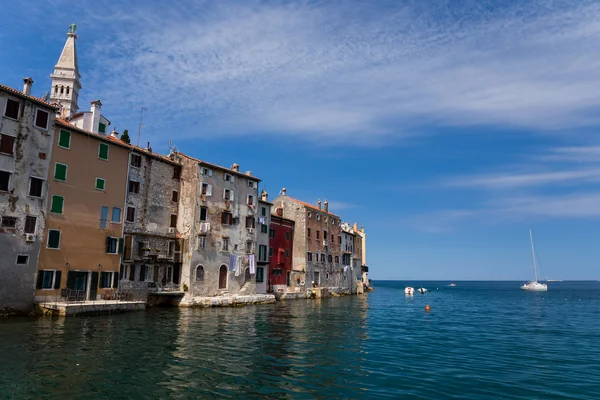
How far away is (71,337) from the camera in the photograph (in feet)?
67.8

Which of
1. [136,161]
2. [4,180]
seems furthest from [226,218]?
[4,180]

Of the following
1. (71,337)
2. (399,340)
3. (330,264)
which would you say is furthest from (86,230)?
(330,264)

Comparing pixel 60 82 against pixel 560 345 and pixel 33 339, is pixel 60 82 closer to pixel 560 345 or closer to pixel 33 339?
pixel 33 339

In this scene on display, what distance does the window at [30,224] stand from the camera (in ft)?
94.3

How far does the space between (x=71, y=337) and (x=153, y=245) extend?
18624 millimetres

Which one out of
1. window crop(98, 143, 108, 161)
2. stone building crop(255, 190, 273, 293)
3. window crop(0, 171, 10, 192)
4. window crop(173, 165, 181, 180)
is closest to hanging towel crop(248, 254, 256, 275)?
stone building crop(255, 190, 273, 293)

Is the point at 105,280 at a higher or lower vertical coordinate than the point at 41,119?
lower

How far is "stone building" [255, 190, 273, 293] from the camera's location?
51.2 m

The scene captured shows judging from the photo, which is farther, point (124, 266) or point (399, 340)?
point (124, 266)

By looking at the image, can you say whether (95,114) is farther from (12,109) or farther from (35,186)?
(35,186)

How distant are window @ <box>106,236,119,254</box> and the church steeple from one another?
51152 millimetres

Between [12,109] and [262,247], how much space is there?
3073cm

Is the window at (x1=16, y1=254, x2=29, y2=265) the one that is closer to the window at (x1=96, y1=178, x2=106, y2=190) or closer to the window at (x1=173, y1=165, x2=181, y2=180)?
the window at (x1=96, y1=178, x2=106, y2=190)

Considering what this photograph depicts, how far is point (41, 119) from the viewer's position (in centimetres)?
3039
